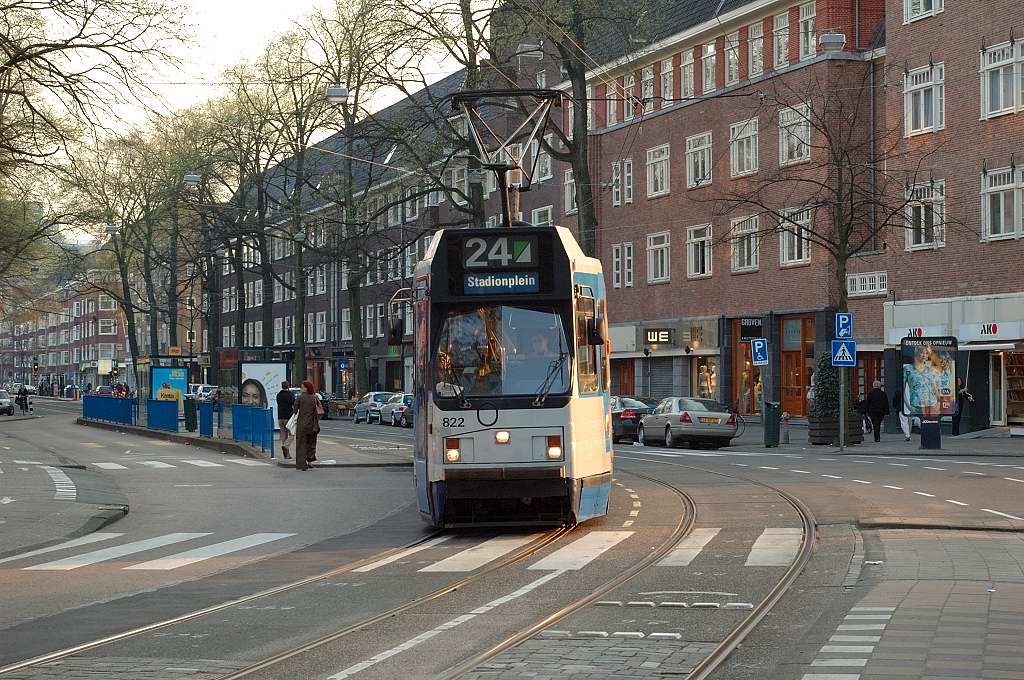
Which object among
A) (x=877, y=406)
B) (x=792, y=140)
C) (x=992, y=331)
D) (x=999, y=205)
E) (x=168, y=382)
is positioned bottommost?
(x=877, y=406)

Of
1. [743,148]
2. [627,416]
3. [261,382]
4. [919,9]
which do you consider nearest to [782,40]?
[743,148]

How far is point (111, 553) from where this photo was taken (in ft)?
55.2

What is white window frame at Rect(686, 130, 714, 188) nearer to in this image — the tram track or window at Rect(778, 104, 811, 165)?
window at Rect(778, 104, 811, 165)

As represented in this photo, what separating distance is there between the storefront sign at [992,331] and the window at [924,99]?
18.9 feet

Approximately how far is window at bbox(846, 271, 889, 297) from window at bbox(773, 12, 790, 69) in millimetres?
7419

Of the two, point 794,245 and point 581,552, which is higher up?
point 794,245

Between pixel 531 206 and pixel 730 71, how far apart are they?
17.5 m

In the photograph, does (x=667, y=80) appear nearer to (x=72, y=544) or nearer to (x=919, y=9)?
(x=919, y=9)

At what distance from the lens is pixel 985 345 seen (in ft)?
135

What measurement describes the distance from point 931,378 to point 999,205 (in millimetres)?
7079

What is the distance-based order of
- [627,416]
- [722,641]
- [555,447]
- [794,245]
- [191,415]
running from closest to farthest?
[722,641], [555,447], [627,416], [794,245], [191,415]

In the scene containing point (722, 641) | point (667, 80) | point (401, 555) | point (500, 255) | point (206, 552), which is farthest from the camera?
point (667, 80)

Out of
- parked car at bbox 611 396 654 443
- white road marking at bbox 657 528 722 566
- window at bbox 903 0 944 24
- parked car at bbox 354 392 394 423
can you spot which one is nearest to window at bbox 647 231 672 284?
parked car at bbox 611 396 654 443

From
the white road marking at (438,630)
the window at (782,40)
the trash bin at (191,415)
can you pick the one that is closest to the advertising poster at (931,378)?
the window at (782,40)
